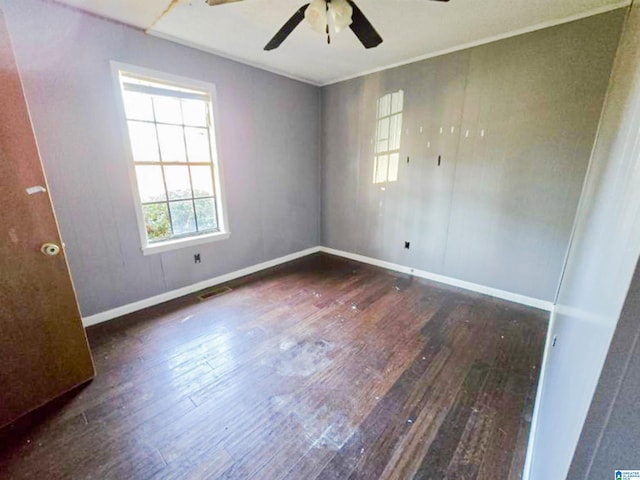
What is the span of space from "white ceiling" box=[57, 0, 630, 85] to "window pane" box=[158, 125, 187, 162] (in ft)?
2.66

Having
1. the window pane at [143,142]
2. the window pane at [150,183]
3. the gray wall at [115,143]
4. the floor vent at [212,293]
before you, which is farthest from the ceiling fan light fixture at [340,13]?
the floor vent at [212,293]

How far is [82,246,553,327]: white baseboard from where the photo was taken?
8.47ft

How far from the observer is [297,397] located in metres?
1.70

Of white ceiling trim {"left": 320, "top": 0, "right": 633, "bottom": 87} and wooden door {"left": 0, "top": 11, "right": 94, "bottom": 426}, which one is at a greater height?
white ceiling trim {"left": 320, "top": 0, "right": 633, "bottom": 87}

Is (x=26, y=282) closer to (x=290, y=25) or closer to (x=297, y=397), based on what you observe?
(x=297, y=397)

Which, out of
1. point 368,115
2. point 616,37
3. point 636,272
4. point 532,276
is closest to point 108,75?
point 368,115

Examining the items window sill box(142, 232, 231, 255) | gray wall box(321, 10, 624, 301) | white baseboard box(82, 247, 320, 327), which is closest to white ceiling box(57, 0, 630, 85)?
gray wall box(321, 10, 624, 301)

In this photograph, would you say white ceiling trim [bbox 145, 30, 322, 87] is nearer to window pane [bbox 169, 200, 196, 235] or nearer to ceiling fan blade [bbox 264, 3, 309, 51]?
ceiling fan blade [bbox 264, 3, 309, 51]

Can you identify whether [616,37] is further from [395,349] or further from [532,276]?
[395,349]

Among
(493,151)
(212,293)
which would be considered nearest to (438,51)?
(493,151)

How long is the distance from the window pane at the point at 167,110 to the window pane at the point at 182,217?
0.84m

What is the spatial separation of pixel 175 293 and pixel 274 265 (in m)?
1.38

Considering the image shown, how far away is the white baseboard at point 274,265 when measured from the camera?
8.47ft

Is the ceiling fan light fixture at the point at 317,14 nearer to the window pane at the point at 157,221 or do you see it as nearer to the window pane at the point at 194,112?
the window pane at the point at 194,112
